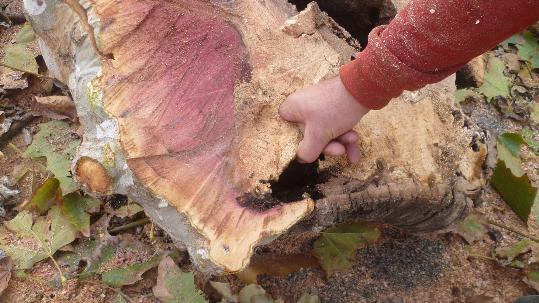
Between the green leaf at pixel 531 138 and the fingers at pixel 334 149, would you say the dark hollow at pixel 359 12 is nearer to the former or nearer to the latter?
the fingers at pixel 334 149

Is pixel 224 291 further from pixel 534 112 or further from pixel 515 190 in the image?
pixel 534 112

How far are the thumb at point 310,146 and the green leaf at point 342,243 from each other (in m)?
0.48

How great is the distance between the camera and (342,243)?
167 cm

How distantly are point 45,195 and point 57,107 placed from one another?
1.36 feet

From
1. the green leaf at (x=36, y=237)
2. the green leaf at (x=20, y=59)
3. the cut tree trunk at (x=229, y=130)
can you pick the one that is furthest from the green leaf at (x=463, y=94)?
the green leaf at (x=20, y=59)

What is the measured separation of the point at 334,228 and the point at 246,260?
24.3 inches

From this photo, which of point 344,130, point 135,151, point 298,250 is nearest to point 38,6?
point 135,151

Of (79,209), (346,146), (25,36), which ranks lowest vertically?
(79,209)

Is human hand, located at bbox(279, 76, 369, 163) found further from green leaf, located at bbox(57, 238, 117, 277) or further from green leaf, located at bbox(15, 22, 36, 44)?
green leaf, located at bbox(15, 22, 36, 44)

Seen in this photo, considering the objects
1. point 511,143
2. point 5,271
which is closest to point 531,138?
point 511,143

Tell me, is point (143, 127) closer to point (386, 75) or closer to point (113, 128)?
point (113, 128)

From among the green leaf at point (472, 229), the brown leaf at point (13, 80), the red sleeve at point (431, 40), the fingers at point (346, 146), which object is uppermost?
the red sleeve at point (431, 40)

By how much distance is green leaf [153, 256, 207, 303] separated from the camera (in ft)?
4.80

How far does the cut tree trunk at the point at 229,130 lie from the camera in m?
1.17
